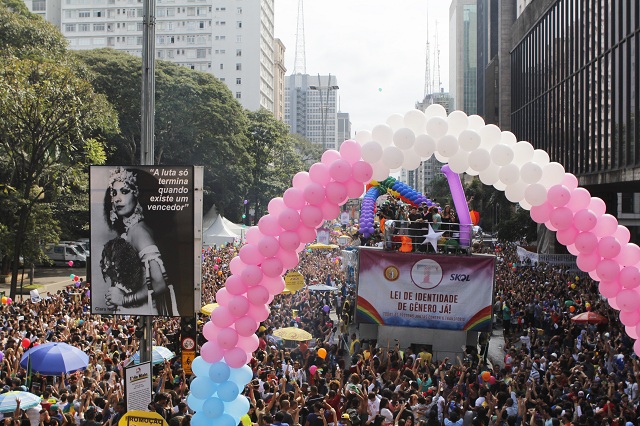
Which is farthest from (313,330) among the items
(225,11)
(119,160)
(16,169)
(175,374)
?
(225,11)

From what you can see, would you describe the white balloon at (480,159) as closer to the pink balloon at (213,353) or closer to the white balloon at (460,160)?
the white balloon at (460,160)

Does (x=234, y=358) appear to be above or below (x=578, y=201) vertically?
below

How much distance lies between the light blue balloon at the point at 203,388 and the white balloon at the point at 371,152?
3274 mm

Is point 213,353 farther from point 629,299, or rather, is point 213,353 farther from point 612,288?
point 629,299

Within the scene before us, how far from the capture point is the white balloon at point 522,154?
9.04 metres

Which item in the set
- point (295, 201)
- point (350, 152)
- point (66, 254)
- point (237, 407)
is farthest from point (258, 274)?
point (66, 254)

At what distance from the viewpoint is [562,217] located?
8766mm

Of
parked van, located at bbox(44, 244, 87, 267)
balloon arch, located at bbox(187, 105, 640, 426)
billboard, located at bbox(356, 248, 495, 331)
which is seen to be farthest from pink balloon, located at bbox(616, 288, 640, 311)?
parked van, located at bbox(44, 244, 87, 267)

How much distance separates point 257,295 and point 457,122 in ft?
10.7

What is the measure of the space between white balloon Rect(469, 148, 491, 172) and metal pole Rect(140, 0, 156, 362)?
4007 millimetres

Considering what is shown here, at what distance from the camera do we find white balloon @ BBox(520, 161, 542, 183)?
8.82m

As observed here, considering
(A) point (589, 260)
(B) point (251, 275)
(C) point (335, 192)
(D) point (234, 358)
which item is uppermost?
(C) point (335, 192)

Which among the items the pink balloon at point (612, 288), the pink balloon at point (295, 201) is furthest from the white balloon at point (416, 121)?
the pink balloon at point (612, 288)

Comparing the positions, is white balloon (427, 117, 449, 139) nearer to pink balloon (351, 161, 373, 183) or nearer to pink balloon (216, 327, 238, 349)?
pink balloon (351, 161, 373, 183)
